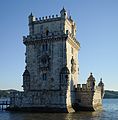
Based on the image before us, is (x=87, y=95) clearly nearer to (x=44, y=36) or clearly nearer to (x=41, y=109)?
(x=41, y=109)

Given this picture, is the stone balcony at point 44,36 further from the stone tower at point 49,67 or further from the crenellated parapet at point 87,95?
the crenellated parapet at point 87,95

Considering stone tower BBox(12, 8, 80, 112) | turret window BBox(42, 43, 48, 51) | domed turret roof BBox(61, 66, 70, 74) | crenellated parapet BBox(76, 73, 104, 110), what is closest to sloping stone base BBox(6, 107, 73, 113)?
stone tower BBox(12, 8, 80, 112)

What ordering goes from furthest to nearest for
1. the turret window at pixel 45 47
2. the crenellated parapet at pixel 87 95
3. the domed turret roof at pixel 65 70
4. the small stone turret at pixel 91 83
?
the small stone turret at pixel 91 83
the crenellated parapet at pixel 87 95
the turret window at pixel 45 47
the domed turret roof at pixel 65 70

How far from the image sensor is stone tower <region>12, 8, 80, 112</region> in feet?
188

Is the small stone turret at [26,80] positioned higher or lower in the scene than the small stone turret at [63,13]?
lower

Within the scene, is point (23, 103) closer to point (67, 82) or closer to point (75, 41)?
point (67, 82)

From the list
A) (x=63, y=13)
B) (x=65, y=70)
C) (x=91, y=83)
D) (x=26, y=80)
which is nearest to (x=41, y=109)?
(x=26, y=80)

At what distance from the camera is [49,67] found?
5919 centimetres

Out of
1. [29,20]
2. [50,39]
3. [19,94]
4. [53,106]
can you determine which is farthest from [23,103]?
[29,20]

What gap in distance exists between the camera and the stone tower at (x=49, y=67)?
188 feet

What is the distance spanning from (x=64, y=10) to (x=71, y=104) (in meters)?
19.4

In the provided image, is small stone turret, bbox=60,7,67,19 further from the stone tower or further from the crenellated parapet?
the crenellated parapet

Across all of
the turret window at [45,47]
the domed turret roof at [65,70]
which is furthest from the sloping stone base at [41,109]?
the turret window at [45,47]

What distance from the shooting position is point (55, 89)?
57750 millimetres
